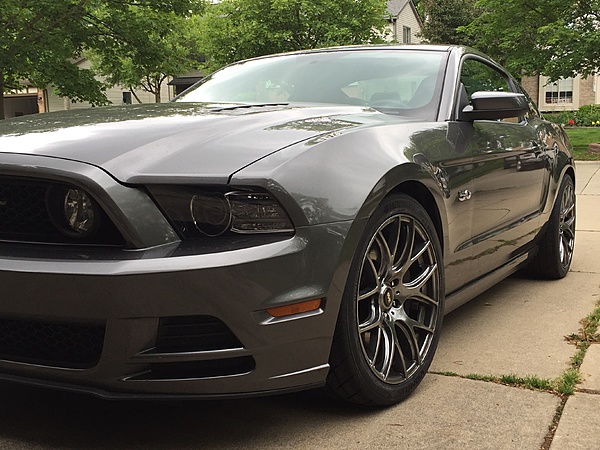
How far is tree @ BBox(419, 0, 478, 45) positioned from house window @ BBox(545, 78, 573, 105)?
17.3 ft

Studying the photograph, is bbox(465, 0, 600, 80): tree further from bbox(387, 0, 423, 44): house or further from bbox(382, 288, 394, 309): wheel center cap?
bbox(387, 0, 423, 44): house

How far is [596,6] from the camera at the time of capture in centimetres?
1747

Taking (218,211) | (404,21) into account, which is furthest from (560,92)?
(218,211)

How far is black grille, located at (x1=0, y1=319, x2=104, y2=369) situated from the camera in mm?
2230

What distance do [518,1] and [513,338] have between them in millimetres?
17044

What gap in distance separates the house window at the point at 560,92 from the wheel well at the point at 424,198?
38092 mm

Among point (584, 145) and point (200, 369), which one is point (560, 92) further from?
point (200, 369)

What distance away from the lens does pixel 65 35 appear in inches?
622

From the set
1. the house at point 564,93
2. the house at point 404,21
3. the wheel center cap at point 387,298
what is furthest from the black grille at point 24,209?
the house at point 404,21

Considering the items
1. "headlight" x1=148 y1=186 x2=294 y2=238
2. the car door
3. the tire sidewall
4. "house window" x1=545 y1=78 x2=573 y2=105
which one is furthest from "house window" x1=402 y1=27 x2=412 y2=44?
"headlight" x1=148 y1=186 x2=294 y2=238

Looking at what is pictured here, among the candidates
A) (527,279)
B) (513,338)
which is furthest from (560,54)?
(513,338)

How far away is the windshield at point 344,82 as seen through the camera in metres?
3.70

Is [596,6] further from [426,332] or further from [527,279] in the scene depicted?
[426,332]

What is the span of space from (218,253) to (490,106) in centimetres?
188
